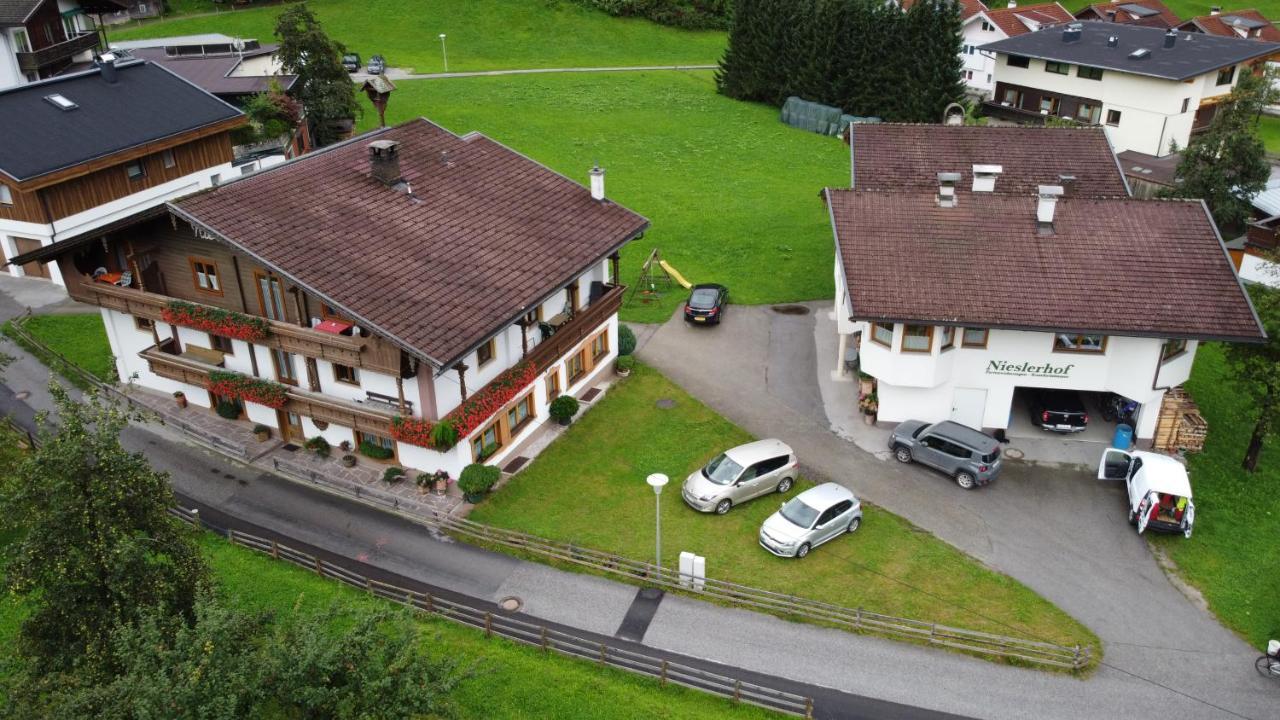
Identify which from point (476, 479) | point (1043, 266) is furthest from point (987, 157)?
point (476, 479)

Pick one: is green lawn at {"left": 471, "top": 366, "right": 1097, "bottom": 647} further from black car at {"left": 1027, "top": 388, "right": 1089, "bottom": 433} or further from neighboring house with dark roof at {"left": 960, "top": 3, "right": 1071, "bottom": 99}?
neighboring house with dark roof at {"left": 960, "top": 3, "right": 1071, "bottom": 99}

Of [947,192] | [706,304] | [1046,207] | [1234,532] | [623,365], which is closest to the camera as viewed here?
[1234,532]

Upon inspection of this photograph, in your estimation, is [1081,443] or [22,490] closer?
[22,490]

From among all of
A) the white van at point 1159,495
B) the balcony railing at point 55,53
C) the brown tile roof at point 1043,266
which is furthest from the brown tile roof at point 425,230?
the balcony railing at point 55,53

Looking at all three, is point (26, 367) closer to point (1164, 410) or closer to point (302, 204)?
point (302, 204)

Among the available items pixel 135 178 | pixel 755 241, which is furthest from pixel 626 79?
pixel 135 178

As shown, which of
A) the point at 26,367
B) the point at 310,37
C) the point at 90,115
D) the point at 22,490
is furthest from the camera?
the point at 310,37

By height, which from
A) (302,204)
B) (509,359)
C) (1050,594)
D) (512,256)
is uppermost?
(302,204)

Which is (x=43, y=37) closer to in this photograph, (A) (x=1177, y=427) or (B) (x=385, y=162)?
(B) (x=385, y=162)
